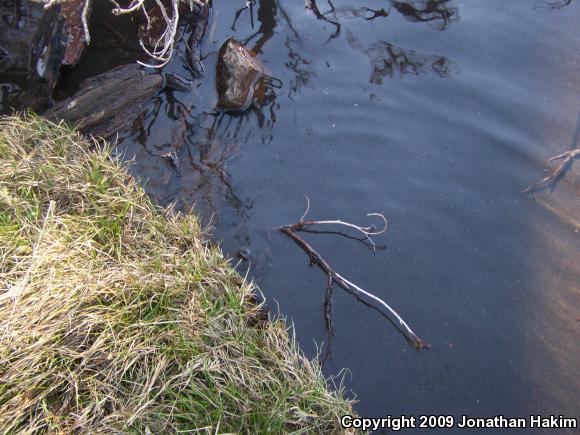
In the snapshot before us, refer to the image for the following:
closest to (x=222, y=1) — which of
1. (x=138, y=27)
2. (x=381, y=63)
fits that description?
(x=138, y=27)

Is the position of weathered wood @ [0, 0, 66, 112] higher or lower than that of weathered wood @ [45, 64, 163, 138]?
higher

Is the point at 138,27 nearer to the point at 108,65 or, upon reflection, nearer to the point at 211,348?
the point at 108,65

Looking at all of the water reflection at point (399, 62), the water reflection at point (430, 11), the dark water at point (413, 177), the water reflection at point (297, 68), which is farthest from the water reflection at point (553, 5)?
the water reflection at point (297, 68)

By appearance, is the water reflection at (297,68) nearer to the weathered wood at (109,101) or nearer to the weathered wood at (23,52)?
the weathered wood at (109,101)

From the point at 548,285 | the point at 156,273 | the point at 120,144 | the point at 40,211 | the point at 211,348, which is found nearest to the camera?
the point at 211,348

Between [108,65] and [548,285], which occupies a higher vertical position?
[108,65]

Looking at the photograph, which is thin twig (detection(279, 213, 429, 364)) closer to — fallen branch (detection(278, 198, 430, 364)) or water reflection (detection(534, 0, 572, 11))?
fallen branch (detection(278, 198, 430, 364))

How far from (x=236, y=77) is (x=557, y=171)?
2.75 meters

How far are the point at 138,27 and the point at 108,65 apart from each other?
545mm

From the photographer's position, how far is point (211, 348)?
9.70 feet

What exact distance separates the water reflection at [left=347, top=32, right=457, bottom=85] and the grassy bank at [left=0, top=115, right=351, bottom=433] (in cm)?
252

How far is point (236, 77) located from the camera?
16.6ft

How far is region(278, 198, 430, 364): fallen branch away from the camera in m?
3.60

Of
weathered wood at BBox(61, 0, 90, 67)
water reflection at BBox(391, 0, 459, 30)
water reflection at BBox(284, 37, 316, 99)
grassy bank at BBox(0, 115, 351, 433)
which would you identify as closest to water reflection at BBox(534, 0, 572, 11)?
water reflection at BBox(391, 0, 459, 30)
